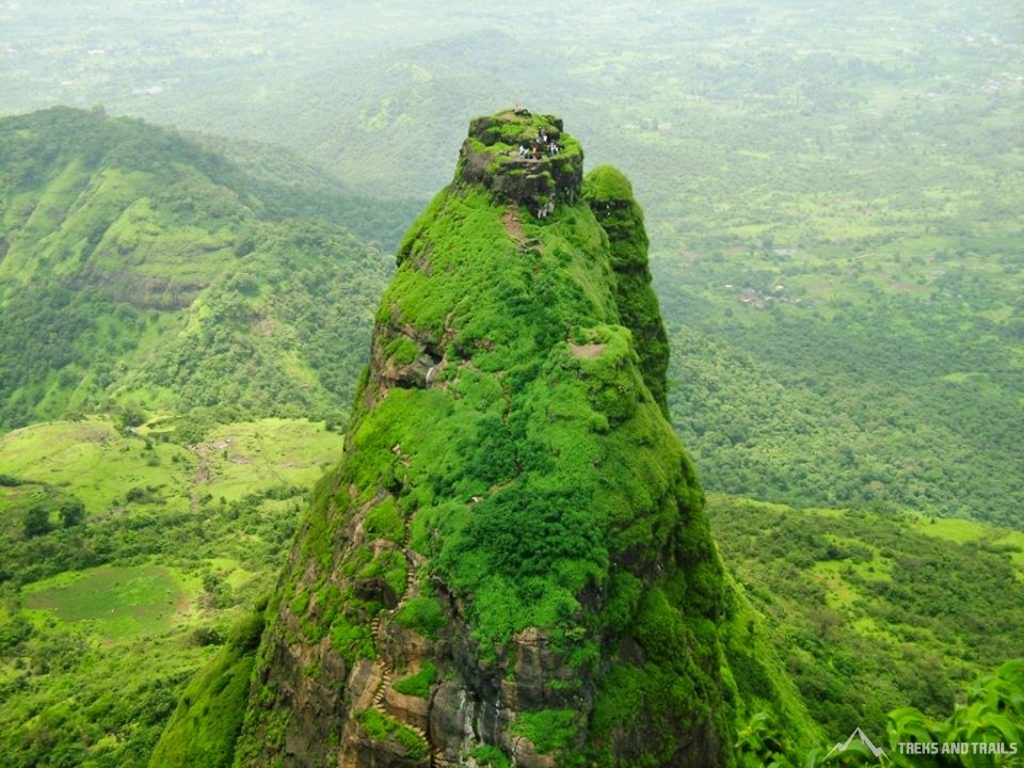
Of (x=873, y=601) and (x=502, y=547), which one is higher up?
(x=502, y=547)

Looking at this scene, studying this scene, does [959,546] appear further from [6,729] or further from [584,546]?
[6,729]

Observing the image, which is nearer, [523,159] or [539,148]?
[523,159]

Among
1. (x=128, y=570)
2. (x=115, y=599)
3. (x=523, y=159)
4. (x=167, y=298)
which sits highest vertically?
(x=523, y=159)

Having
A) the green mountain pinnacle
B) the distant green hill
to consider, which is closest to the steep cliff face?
the green mountain pinnacle

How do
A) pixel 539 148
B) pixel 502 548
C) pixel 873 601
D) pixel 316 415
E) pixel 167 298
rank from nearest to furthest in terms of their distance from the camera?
1. pixel 502 548
2. pixel 539 148
3. pixel 873 601
4. pixel 316 415
5. pixel 167 298

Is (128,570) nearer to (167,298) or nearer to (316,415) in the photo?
(316,415)

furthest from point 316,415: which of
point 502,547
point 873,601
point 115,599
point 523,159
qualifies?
point 502,547

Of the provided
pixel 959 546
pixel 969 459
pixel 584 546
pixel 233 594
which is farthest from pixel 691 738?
pixel 969 459
